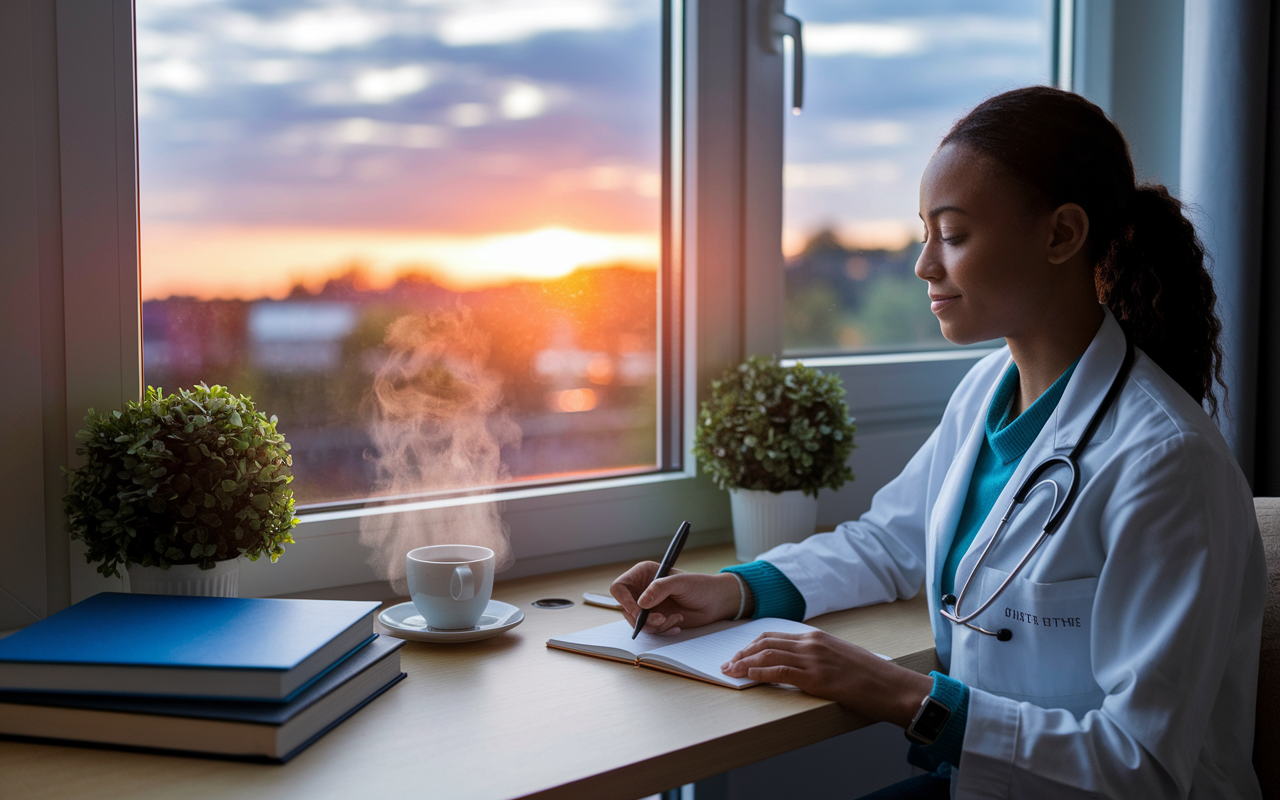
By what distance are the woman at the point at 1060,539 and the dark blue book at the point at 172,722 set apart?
1.43ft

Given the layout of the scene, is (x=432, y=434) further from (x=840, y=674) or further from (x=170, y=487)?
(x=840, y=674)

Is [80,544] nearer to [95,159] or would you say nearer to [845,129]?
[95,159]

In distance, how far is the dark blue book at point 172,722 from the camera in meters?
0.83

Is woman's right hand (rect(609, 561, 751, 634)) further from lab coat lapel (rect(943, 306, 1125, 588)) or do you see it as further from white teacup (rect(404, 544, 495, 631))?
lab coat lapel (rect(943, 306, 1125, 588))

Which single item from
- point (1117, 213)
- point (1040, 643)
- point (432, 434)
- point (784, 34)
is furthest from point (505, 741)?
point (784, 34)

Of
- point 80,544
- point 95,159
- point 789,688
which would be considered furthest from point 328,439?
point 789,688

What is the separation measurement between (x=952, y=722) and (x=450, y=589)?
0.57 metres

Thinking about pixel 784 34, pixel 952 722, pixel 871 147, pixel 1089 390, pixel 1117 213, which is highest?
pixel 784 34

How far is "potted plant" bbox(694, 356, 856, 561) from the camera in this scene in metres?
1.58

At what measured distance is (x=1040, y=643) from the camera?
3.50 feet

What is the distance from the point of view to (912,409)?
204 centimetres

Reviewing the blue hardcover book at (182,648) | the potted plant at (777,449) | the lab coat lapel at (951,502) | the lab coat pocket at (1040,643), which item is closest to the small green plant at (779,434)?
the potted plant at (777,449)

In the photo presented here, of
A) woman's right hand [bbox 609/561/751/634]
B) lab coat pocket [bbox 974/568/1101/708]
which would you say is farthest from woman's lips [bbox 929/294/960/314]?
woman's right hand [bbox 609/561/751/634]

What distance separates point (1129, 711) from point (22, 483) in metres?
1.24
